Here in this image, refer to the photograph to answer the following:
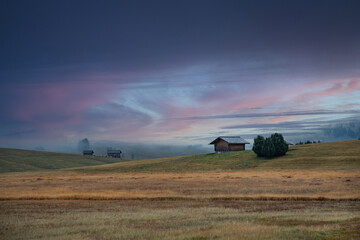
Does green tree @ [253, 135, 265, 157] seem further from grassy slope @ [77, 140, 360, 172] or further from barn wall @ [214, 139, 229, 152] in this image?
barn wall @ [214, 139, 229, 152]

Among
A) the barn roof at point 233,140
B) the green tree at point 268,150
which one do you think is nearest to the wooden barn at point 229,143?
the barn roof at point 233,140

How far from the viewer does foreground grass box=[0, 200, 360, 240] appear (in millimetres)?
17219

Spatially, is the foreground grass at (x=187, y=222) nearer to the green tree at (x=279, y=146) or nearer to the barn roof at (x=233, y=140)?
the green tree at (x=279, y=146)

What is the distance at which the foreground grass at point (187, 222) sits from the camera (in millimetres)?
17219

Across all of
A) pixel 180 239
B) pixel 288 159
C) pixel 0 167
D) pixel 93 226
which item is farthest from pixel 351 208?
pixel 0 167

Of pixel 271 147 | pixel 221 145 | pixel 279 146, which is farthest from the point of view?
pixel 221 145

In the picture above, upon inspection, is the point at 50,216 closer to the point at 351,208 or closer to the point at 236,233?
the point at 236,233

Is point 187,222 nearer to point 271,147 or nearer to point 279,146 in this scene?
point 271,147

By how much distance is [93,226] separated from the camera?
20.5 meters

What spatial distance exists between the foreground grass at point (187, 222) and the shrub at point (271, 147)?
72637 mm

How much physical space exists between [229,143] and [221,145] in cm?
443

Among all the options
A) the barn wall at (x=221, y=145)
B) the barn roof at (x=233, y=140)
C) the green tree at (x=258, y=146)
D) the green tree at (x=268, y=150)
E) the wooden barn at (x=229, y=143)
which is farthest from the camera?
the barn roof at (x=233, y=140)

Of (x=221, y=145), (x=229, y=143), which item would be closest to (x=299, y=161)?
(x=229, y=143)

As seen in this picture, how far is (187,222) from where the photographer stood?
838 inches
